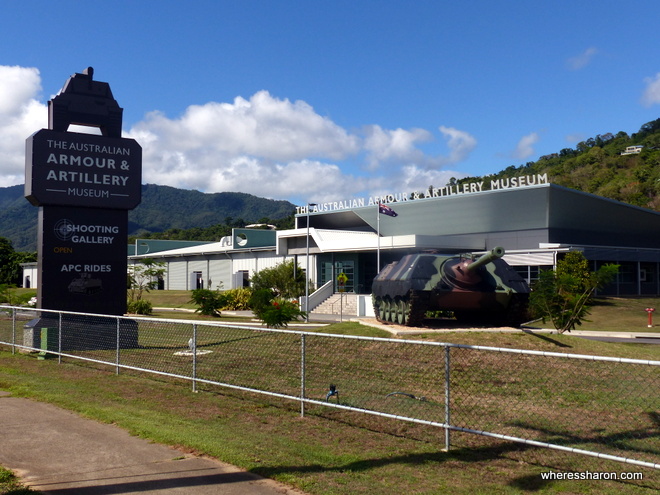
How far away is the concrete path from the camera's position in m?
6.20

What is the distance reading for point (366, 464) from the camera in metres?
6.95

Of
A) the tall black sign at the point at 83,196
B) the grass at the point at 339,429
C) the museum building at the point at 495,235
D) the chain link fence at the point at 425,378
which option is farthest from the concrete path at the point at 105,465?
the museum building at the point at 495,235

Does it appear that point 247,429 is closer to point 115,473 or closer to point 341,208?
point 115,473

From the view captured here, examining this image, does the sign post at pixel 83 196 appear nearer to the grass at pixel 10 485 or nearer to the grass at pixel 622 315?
the grass at pixel 10 485

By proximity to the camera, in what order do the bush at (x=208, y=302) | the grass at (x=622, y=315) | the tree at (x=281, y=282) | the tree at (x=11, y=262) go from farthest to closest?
the tree at (x=11, y=262)
the tree at (x=281, y=282)
the bush at (x=208, y=302)
the grass at (x=622, y=315)

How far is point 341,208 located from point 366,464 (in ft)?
180

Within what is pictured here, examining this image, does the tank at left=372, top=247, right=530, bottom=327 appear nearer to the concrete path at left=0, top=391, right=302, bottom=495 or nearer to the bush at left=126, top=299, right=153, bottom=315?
the concrete path at left=0, top=391, right=302, bottom=495

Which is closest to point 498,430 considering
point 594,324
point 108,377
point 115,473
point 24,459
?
point 115,473

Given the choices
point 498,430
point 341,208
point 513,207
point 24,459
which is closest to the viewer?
point 24,459

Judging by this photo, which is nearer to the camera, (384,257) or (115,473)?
(115,473)

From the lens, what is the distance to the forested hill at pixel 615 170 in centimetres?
9294

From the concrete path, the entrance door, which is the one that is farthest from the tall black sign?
the entrance door

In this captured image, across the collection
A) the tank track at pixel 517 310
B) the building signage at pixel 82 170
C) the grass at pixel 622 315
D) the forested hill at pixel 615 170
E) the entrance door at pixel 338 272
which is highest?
the forested hill at pixel 615 170

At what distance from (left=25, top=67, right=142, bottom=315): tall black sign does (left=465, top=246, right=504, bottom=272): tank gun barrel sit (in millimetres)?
9951
